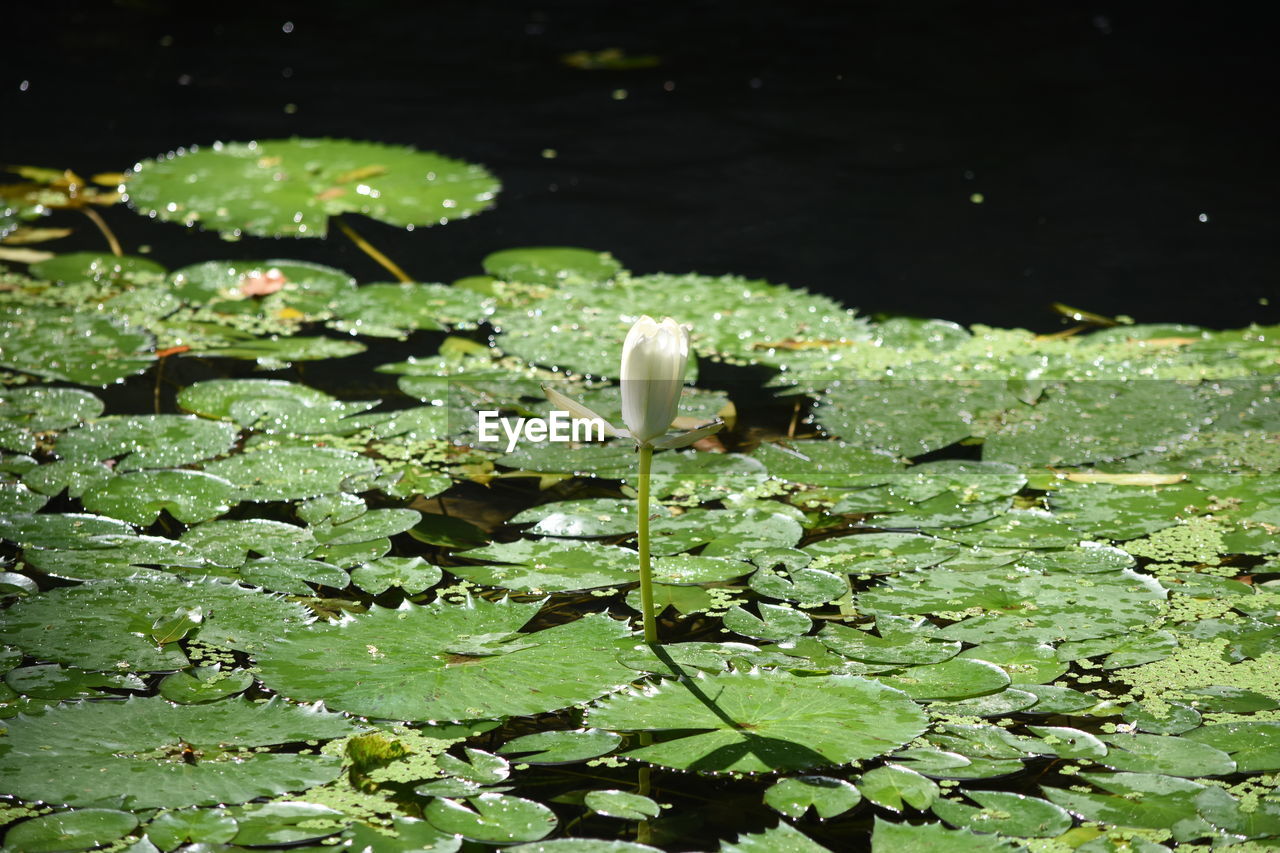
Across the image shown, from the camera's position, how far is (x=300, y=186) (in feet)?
10.2

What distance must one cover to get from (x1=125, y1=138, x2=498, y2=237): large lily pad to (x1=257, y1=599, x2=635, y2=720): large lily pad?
5.78ft

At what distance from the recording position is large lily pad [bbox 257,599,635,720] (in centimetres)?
118

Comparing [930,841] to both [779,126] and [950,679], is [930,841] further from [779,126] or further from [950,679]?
[779,126]

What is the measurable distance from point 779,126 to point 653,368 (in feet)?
9.74

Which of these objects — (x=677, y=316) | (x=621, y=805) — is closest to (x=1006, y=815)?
(x=621, y=805)

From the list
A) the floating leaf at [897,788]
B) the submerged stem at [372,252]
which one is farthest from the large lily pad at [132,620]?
the submerged stem at [372,252]

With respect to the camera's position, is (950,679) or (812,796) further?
(950,679)

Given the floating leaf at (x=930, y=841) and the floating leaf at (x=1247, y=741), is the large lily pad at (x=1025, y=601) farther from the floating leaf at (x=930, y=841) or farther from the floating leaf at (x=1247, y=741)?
the floating leaf at (x=930, y=841)

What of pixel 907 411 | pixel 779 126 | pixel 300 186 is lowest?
pixel 907 411

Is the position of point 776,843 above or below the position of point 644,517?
below

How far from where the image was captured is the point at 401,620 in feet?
4.39

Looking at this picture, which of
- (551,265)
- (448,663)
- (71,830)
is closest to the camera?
(71,830)

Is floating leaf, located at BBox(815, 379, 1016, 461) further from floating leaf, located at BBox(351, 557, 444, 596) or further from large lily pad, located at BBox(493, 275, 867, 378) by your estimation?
floating leaf, located at BBox(351, 557, 444, 596)

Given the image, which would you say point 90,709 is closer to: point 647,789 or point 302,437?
point 647,789
